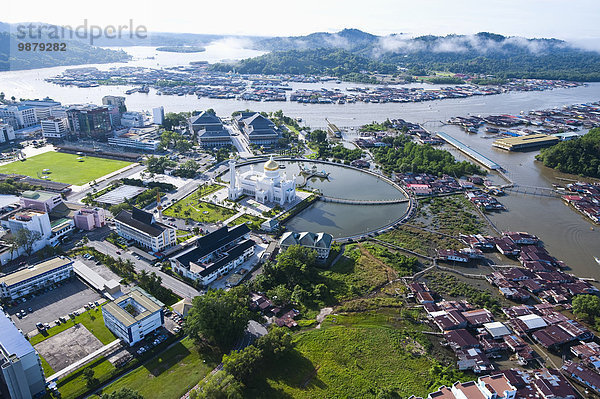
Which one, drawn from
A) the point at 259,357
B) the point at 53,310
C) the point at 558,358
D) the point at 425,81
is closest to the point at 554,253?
the point at 558,358

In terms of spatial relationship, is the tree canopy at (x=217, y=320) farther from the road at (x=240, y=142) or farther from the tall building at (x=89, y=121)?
the tall building at (x=89, y=121)

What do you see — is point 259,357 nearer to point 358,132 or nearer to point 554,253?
point 554,253

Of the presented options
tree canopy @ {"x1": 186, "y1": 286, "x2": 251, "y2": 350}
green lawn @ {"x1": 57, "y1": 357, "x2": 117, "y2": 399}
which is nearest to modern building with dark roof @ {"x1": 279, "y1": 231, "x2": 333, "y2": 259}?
tree canopy @ {"x1": 186, "y1": 286, "x2": 251, "y2": 350}

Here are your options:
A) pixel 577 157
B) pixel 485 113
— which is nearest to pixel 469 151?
pixel 577 157

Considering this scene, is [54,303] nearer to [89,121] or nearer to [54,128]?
[89,121]

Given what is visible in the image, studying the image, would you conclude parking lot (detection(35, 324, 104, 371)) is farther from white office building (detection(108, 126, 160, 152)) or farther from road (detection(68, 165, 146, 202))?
white office building (detection(108, 126, 160, 152))
